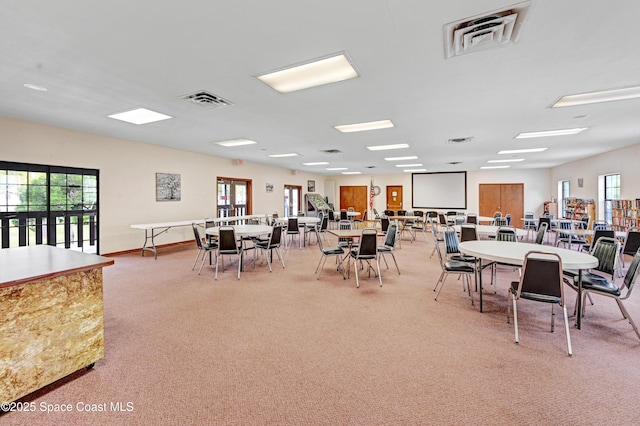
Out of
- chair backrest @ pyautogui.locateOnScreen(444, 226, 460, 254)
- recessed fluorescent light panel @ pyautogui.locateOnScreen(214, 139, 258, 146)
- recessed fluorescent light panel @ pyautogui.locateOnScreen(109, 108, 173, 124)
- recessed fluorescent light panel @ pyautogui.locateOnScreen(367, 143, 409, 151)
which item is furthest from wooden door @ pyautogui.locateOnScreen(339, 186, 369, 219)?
recessed fluorescent light panel @ pyautogui.locateOnScreen(109, 108, 173, 124)

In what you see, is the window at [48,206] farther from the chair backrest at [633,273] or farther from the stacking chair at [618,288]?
the chair backrest at [633,273]

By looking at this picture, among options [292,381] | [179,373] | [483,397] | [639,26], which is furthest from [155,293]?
[639,26]

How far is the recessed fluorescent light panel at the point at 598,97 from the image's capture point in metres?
3.78

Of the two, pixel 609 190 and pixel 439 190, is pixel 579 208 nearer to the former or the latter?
pixel 609 190

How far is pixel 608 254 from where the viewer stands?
334cm

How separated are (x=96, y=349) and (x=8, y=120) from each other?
531 cm

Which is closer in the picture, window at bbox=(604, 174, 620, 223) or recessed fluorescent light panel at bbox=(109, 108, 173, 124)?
recessed fluorescent light panel at bbox=(109, 108, 173, 124)

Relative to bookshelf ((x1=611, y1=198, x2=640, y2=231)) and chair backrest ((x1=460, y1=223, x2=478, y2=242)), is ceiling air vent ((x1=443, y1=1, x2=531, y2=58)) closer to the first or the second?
chair backrest ((x1=460, y1=223, x2=478, y2=242))

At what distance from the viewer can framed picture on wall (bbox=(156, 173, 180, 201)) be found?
776 cm

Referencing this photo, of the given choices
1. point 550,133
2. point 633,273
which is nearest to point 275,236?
point 633,273

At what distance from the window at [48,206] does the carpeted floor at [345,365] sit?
3.06m

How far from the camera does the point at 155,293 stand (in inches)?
164

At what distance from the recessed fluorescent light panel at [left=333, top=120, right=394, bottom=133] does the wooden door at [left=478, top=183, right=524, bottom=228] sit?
35.4 feet

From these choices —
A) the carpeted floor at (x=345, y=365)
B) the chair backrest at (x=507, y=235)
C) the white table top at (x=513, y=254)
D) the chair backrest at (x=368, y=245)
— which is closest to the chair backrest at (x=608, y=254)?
the white table top at (x=513, y=254)
